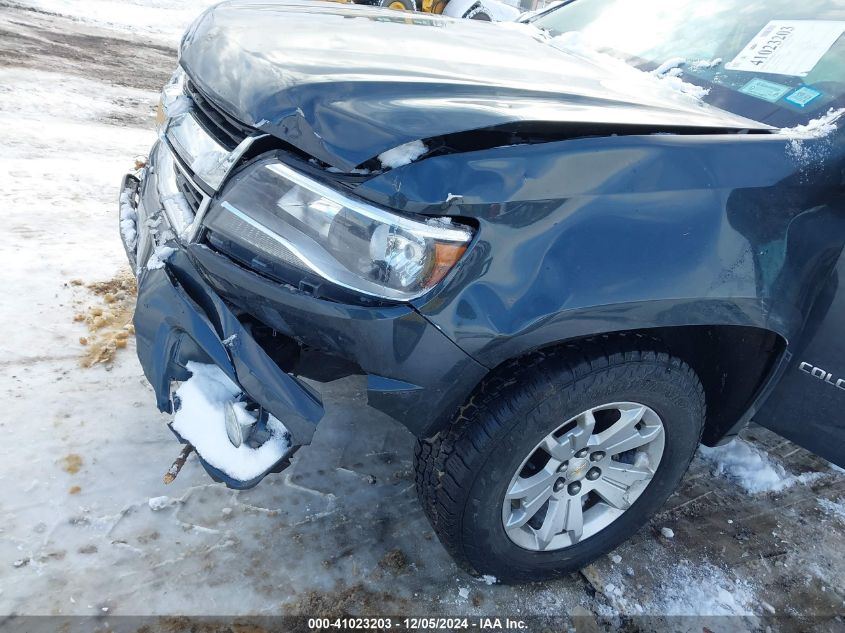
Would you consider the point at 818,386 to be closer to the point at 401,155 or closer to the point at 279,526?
the point at 401,155

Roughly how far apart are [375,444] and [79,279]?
1908 mm

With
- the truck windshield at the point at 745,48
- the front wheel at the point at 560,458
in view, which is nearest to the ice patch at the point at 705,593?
the front wheel at the point at 560,458

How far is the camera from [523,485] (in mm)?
1755

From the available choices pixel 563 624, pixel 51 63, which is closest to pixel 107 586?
pixel 563 624

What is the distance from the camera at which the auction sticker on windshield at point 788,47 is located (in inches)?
78.3

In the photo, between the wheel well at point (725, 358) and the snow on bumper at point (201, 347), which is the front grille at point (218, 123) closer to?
the snow on bumper at point (201, 347)

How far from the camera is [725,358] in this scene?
191 centimetres

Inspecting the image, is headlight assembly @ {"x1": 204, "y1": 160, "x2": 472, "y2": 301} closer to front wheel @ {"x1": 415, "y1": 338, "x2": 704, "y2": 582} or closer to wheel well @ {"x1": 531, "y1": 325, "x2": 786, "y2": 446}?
front wheel @ {"x1": 415, "y1": 338, "x2": 704, "y2": 582}

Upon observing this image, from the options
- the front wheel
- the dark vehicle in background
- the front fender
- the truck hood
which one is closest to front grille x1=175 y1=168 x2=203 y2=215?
the dark vehicle in background

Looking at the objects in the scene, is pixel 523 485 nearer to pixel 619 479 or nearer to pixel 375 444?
pixel 619 479

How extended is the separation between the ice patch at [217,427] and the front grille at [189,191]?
49cm

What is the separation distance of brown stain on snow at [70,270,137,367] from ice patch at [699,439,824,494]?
2.75 metres

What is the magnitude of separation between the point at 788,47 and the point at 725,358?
1.15 meters

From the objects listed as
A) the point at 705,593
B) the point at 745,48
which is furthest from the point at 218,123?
the point at 705,593
